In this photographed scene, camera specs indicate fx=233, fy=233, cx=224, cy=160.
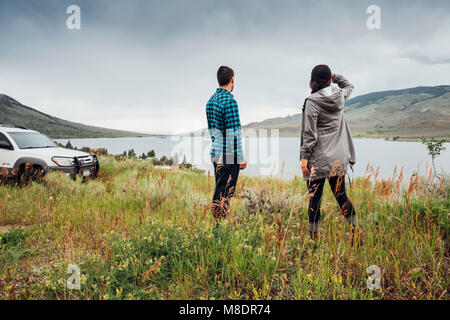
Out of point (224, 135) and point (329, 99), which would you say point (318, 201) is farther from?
point (224, 135)

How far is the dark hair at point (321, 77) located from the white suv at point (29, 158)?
277 inches

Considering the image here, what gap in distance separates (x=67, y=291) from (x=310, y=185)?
110 inches

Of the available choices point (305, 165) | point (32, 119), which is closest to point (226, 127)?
point (305, 165)

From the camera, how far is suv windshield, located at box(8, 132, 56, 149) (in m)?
7.14

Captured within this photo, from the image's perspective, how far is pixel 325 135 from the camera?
292cm

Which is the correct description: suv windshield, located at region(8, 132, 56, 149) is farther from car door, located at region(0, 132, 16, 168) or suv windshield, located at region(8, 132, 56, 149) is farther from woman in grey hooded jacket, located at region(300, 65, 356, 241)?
woman in grey hooded jacket, located at region(300, 65, 356, 241)

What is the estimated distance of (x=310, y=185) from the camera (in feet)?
9.70

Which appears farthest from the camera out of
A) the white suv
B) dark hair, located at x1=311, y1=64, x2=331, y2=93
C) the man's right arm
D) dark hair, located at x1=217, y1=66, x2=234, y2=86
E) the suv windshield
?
the suv windshield

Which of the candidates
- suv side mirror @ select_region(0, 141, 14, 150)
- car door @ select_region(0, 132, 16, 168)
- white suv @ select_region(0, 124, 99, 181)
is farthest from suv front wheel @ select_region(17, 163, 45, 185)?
suv side mirror @ select_region(0, 141, 14, 150)

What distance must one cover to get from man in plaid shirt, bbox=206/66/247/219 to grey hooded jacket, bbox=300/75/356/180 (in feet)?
3.06

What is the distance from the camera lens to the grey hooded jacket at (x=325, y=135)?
2.83m

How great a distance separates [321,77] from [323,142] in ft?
2.70
